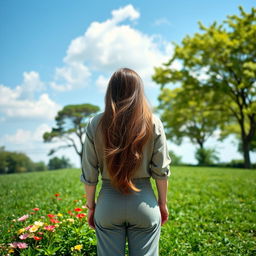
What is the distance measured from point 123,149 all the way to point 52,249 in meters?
2.07

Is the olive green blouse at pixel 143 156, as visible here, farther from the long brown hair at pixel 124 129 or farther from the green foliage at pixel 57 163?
the green foliage at pixel 57 163

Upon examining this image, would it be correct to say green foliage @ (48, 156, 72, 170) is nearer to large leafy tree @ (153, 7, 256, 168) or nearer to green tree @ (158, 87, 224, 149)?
green tree @ (158, 87, 224, 149)

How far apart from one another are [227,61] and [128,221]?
2262 centimetres

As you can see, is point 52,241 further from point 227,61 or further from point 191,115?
point 191,115

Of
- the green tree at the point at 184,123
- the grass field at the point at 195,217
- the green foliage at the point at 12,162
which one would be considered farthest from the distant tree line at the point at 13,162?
the grass field at the point at 195,217

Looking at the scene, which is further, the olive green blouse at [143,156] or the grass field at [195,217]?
the grass field at [195,217]

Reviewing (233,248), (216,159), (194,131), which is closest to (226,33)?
(216,159)

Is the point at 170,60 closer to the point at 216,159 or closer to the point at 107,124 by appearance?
the point at 216,159

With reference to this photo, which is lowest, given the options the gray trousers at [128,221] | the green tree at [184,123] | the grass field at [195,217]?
the grass field at [195,217]

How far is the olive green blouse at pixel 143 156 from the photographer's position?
2350 millimetres

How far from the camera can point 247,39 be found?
2112 centimetres

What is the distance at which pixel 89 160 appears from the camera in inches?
95.3

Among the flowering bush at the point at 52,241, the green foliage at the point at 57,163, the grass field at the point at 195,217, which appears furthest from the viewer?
the green foliage at the point at 57,163

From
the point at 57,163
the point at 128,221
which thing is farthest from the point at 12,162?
the point at 128,221
